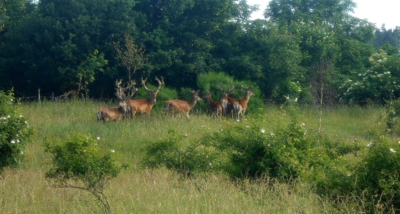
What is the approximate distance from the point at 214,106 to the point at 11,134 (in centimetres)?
1386

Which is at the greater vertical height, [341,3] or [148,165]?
[341,3]

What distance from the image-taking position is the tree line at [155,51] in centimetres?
2731

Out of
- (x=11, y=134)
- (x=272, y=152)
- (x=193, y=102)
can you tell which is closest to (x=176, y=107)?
(x=193, y=102)

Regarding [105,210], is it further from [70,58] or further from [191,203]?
[70,58]

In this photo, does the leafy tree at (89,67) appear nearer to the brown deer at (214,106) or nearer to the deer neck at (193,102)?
the deer neck at (193,102)

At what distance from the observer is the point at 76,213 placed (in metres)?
6.36

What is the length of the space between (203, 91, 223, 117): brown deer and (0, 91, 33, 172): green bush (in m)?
12.6

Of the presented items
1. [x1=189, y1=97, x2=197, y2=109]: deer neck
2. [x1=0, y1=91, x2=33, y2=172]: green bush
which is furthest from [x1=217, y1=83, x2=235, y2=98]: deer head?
[x1=0, y1=91, x2=33, y2=172]: green bush

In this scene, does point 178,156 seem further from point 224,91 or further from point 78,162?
point 224,91

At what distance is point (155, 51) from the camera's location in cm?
2820

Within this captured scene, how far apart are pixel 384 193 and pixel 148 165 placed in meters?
5.83

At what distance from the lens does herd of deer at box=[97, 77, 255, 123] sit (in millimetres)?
21319

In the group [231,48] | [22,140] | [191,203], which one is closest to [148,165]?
[22,140]

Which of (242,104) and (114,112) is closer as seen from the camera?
(114,112)
